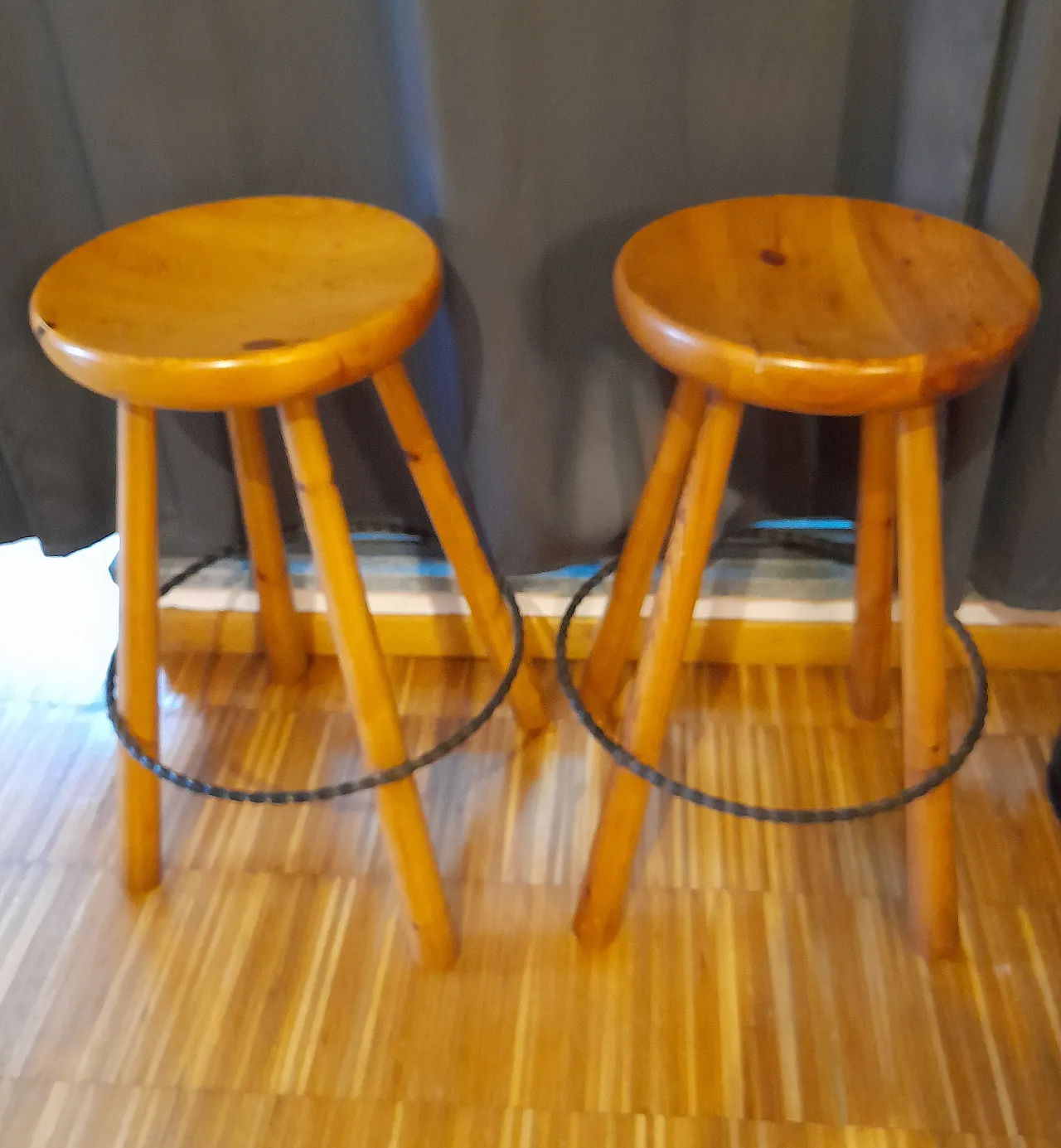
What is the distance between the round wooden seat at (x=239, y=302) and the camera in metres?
0.61

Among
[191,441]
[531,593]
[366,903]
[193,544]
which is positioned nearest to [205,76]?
[191,441]

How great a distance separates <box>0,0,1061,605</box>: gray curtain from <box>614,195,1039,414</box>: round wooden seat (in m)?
0.09

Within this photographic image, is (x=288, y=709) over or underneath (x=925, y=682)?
underneath

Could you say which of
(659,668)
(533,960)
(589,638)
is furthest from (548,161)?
(533,960)

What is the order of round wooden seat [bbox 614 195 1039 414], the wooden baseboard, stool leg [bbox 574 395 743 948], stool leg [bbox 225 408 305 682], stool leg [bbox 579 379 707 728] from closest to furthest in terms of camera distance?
round wooden seat [bbox 614 195 1039 414]
stool leg [bbox 574 395 743 948]
stool leg [bbox 579 379 707 728]
stool leg [bbox 225 408 305 682]
the wooden baseboard

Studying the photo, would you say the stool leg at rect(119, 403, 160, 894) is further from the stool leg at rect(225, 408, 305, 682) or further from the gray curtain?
the gray curtain

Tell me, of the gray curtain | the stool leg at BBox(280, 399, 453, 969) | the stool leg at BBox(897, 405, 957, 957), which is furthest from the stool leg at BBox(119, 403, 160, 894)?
the stool leg at BBox(897, 405, 957, 957)

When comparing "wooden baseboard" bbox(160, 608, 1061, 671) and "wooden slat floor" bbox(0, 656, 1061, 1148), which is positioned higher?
"wooden baseboard" bbox(160, 608, 1061, 671)

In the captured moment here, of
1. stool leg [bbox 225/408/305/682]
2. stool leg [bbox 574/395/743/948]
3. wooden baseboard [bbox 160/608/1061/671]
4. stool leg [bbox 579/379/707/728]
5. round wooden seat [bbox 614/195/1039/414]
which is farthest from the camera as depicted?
wooden baseboard [bbox 160/608/1061/671]

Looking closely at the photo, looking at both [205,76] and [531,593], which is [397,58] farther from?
[531,593]

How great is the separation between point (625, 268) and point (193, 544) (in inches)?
24.2

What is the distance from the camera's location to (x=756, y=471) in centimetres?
97

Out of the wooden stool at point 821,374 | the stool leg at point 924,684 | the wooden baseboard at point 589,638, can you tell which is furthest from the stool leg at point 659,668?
the wooden baseboard at point 589,638

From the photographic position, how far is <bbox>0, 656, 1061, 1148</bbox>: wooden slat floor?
0.79m
